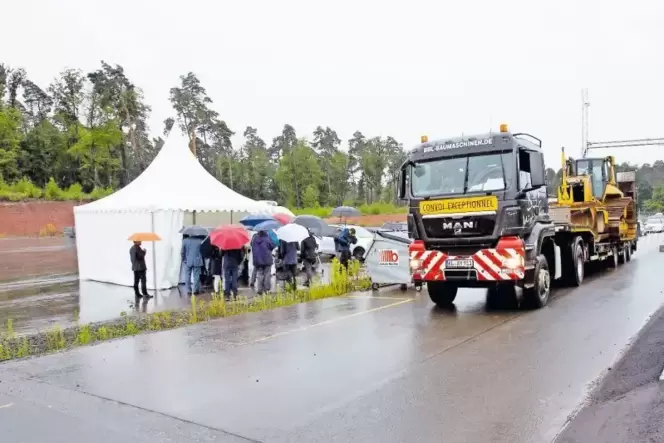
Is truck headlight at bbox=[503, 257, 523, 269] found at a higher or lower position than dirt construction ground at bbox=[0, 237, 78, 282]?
higher

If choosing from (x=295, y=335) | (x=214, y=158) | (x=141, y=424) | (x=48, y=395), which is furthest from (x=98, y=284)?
(x=214, y=158)

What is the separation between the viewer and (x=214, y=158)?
78.4 meters

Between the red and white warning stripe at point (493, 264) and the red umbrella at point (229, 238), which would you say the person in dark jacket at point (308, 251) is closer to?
the red umbrella at point (229, 238)

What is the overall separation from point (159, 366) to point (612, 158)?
16.7 meters

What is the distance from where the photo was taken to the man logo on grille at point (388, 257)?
13.9m

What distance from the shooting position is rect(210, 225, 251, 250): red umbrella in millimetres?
12680

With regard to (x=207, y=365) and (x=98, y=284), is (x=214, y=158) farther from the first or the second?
(x=207, y=365)

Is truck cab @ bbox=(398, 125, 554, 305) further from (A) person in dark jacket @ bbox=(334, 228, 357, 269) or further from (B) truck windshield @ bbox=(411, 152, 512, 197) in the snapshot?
(A) person in dark jacket @ bbox=(334, 228, 357, 269)

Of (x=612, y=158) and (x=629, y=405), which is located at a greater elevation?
(x=612, y=158)

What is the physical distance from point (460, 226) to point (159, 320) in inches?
225

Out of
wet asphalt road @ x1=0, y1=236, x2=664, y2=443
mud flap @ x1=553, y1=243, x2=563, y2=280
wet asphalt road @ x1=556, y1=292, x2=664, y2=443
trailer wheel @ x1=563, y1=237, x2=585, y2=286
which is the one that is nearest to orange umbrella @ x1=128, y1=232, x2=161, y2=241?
wet asphalt road @ x1=0, y1=236, x2=664, y2=443

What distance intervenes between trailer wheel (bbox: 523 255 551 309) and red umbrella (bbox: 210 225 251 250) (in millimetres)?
6134

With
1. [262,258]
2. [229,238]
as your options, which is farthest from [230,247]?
[262,258]

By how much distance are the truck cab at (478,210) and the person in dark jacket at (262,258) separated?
162 inches
